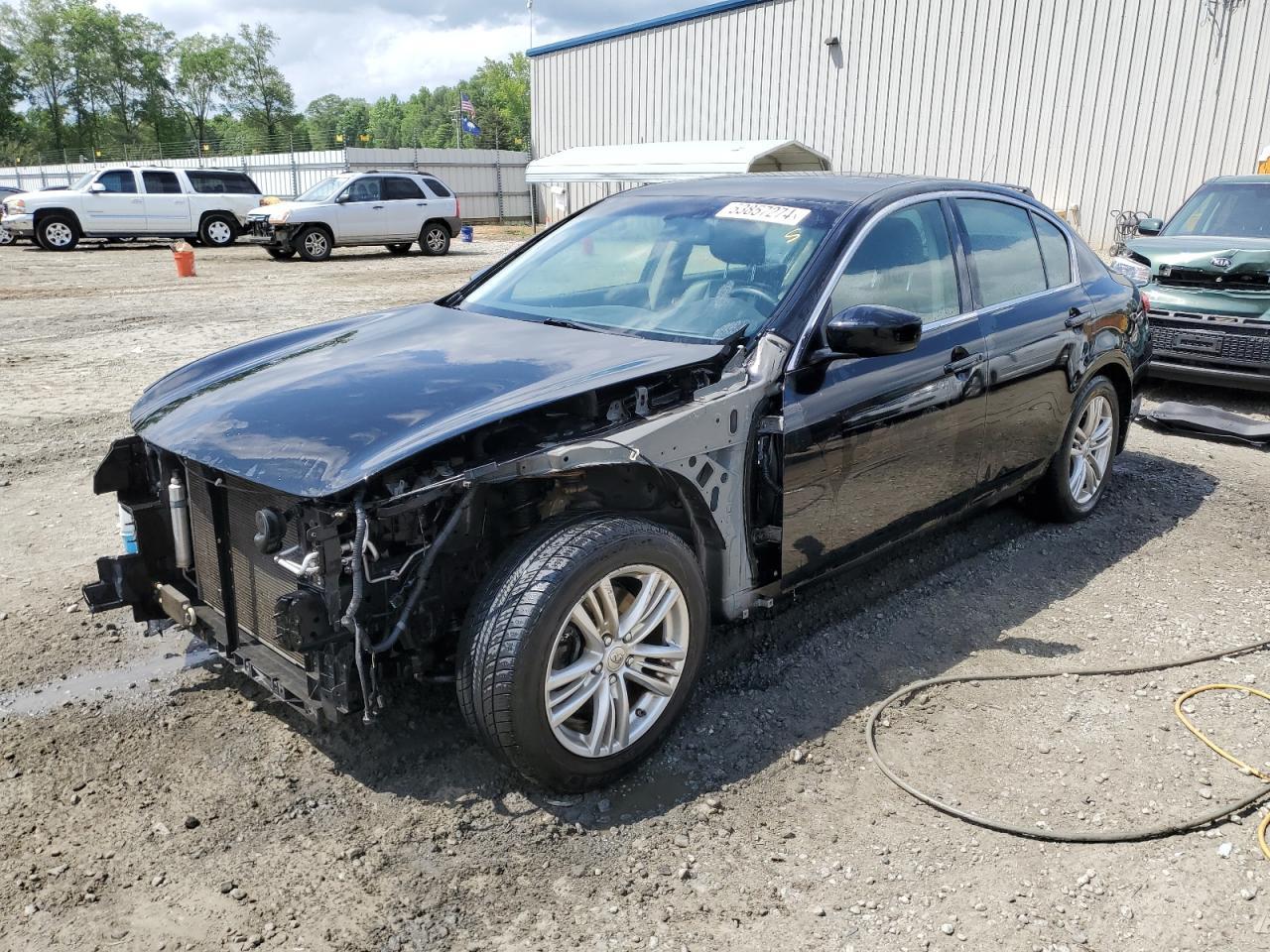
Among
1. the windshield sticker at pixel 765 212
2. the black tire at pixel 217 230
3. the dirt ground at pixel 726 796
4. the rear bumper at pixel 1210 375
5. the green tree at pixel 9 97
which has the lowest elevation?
the dirt ground at pixel 726 796

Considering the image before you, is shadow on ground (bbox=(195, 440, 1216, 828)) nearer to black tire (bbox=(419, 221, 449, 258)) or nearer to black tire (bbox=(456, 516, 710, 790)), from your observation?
black tire (bbox=(456, 516, 710, 790))

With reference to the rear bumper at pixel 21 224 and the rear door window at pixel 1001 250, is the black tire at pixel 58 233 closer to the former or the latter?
the rear bumper at pixel 21 224

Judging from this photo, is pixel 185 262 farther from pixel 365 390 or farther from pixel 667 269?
pixel 365 390

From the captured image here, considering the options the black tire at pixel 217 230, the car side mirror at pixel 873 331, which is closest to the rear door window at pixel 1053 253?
the car side mirror at pixel 873 331

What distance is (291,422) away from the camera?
9.55 ft

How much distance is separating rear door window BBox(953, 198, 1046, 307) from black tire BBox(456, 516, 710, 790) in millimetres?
2191

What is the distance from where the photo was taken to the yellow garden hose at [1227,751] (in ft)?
9.46

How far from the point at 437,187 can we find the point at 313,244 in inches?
130

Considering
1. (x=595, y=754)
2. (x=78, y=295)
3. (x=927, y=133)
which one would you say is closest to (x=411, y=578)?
(x=595, y=754)

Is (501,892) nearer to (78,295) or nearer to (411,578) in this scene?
(411,578)

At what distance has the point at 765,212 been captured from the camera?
3.92 metres

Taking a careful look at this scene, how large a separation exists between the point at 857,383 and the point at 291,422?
190cm

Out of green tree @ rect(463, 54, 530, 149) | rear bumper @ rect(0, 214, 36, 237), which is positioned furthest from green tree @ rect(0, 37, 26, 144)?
rear bumper @ rect(0, 214, 36, 237)

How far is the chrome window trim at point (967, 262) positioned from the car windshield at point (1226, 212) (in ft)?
14.4
